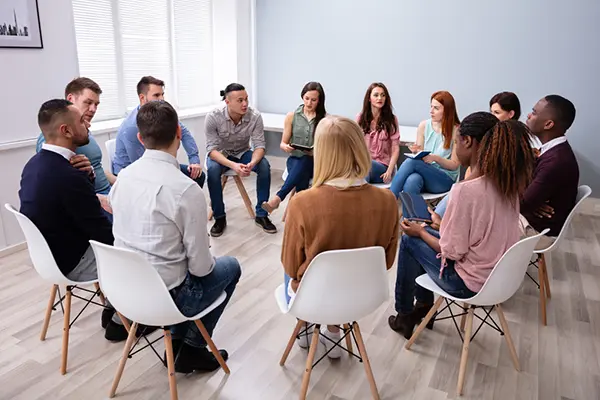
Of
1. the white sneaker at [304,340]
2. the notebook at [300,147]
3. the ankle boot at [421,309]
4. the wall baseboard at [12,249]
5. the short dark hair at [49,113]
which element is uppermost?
the short dark hair at [49,113]

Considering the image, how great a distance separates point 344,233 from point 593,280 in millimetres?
2304

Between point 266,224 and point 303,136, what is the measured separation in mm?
797

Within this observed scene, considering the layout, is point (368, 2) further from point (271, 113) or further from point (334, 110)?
point (271, 113)

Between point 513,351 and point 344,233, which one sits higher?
point 344,233

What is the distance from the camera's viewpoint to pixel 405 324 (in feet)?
8.25

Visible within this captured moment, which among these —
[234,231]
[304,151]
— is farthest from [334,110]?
[234,231]

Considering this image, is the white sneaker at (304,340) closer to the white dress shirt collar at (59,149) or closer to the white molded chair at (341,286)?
the white molded chair at (341,286)

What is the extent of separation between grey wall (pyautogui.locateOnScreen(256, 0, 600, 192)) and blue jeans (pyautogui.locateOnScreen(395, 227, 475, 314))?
9.02 feet

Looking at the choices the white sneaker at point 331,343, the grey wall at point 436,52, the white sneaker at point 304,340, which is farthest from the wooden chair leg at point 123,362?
the grey wall at point 436,52

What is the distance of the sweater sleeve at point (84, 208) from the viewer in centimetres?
202

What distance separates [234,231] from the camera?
3.96 meters

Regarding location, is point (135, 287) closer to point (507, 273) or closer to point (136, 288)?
point (136, 288)

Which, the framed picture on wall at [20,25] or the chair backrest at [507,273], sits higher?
the framed picture on wall at [20,25]

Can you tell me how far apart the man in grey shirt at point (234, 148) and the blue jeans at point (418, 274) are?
5.41ft
